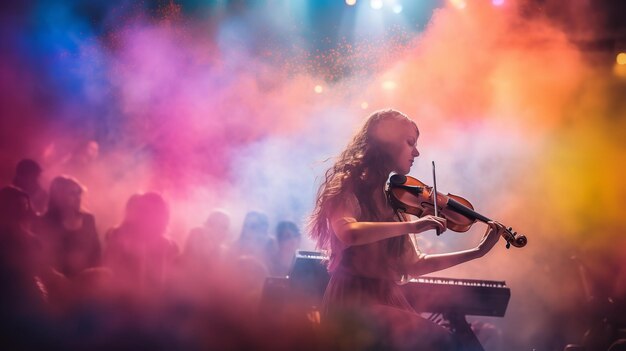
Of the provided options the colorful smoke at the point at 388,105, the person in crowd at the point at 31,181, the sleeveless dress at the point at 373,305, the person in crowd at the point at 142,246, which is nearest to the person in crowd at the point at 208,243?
the person in crowd at the point at 142,246

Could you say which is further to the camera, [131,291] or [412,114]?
[412,114]

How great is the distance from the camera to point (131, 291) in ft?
18.6

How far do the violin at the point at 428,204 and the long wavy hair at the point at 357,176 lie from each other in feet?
0.34

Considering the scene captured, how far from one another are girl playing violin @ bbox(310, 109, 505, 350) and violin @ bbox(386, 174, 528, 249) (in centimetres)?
6

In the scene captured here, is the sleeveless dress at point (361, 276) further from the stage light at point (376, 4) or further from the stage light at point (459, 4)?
the stage light at point (459, 4)

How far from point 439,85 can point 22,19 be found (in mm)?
A: 5504

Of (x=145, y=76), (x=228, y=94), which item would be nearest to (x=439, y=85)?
(x=228, y=94)

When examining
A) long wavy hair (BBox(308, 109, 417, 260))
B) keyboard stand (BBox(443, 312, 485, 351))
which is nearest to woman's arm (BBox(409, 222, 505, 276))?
long wavy hair (BBox(308, 109, 417, 260))

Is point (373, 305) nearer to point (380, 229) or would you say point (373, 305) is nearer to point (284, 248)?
point (380, 229)

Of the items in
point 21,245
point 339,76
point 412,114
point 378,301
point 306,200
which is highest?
point 339,76

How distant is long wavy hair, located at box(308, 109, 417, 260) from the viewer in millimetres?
2598

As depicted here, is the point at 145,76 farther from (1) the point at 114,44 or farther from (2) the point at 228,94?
(2) the point at 228,94

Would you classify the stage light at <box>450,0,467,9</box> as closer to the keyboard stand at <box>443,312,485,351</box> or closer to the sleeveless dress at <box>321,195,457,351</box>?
the keyboard stand at <box>443,312,485,351</box>

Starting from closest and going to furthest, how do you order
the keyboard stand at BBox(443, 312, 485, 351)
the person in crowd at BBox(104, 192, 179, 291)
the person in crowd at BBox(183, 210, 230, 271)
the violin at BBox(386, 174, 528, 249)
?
the violin at BBox(386, 174, 528, 249), the keyboard stand at BBox(443, 312, 485, 351), the person in crowd at BBox(104, 192, 179, 291), the person in crowd at BBox(183, 210, 230, 271)
